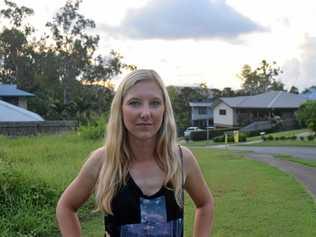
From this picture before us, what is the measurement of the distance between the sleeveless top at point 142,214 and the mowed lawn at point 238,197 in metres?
4.12

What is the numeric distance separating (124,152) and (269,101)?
67.8m

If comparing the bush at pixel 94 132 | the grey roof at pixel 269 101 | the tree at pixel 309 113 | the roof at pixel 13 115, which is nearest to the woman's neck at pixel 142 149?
the bush at pixel 94 132

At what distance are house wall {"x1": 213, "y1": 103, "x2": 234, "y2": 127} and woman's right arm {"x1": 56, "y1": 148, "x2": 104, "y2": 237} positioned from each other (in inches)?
2655

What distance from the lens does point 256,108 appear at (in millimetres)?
67938

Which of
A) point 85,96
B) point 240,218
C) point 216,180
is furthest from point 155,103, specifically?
point 85,96

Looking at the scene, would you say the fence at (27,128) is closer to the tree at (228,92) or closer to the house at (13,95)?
the house at (13,95)

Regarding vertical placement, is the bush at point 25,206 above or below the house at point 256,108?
below

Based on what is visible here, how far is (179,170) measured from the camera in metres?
2.37

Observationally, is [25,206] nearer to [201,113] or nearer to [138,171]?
[138,171]

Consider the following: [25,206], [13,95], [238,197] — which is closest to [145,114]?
[25,206]

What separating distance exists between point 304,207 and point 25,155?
6341mm

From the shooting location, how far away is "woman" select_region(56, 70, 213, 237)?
88.7 inches

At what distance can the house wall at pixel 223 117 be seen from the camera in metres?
69.7

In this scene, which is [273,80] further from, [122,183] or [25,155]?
[122,183]
